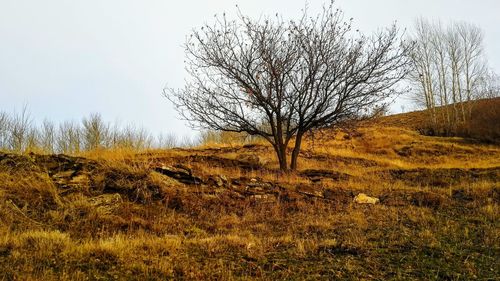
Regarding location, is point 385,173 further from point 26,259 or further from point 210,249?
point 26,259

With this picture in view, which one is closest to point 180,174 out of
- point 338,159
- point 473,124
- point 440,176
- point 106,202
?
point 106,202

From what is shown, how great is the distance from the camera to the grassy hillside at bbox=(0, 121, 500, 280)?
550cm

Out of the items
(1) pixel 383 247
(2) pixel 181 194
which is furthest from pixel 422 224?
(2) pixel 181 194

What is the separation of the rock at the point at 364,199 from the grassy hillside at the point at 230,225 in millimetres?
262

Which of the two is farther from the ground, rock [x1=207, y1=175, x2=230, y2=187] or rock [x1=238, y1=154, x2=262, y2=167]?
rock [x1=238, y1=154, x2=262, y2=167]

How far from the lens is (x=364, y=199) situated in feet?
34.7

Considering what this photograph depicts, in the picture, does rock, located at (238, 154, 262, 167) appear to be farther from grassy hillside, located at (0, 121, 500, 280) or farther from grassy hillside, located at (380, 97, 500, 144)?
grassy hillside, located at (380, 97, 500, 144)

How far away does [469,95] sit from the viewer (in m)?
39.4

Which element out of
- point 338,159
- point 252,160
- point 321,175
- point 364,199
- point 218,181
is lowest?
point 364,199

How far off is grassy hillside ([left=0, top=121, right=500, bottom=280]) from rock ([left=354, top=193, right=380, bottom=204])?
262mm

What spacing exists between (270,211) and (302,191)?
192 centimetres

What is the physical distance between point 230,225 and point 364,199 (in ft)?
12.8

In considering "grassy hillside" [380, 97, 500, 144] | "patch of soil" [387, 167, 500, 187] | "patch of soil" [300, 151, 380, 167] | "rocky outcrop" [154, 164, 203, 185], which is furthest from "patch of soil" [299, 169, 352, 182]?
"grassy hillside" [380, 97, 500, 144]

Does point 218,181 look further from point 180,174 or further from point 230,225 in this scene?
point 230,225
